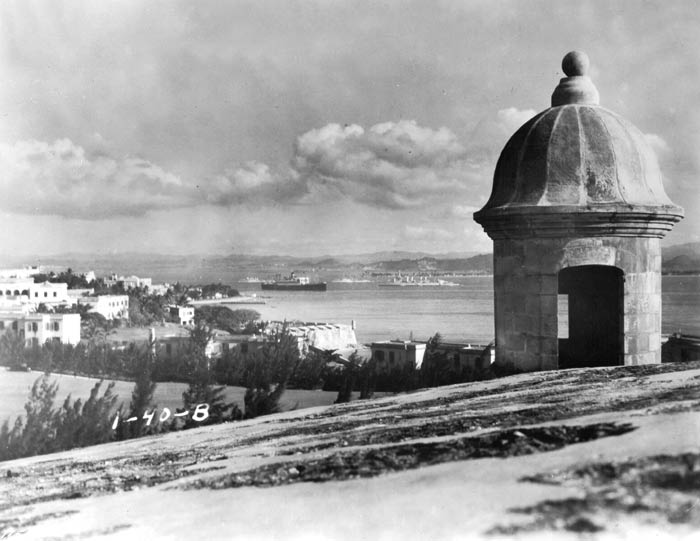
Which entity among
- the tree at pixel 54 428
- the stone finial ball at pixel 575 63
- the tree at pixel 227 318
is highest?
the stone finial ball at pixel 575 63

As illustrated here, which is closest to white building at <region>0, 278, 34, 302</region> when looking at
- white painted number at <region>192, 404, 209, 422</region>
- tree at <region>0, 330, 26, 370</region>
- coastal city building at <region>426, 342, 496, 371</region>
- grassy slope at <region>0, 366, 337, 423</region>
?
tree at <region>0, 330, 26, 370</region>

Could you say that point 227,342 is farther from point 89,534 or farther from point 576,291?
point 89,534

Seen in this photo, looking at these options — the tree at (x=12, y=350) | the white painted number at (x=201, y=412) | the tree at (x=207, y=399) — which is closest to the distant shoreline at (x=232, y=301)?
the tree at (x=12, y=350)

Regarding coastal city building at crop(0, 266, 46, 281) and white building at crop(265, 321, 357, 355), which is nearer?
coastal city building at crop(0, 266, 46, 281)

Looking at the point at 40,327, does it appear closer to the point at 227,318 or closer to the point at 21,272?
the point at 21,272

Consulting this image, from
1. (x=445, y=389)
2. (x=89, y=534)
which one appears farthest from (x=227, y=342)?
(x=89, y=534)

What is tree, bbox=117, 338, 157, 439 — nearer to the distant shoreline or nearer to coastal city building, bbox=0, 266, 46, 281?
coastal city building, bbox=0, 266, 46, 281

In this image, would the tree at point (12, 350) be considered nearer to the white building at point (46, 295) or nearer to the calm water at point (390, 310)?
the white building at point (46, 295)
